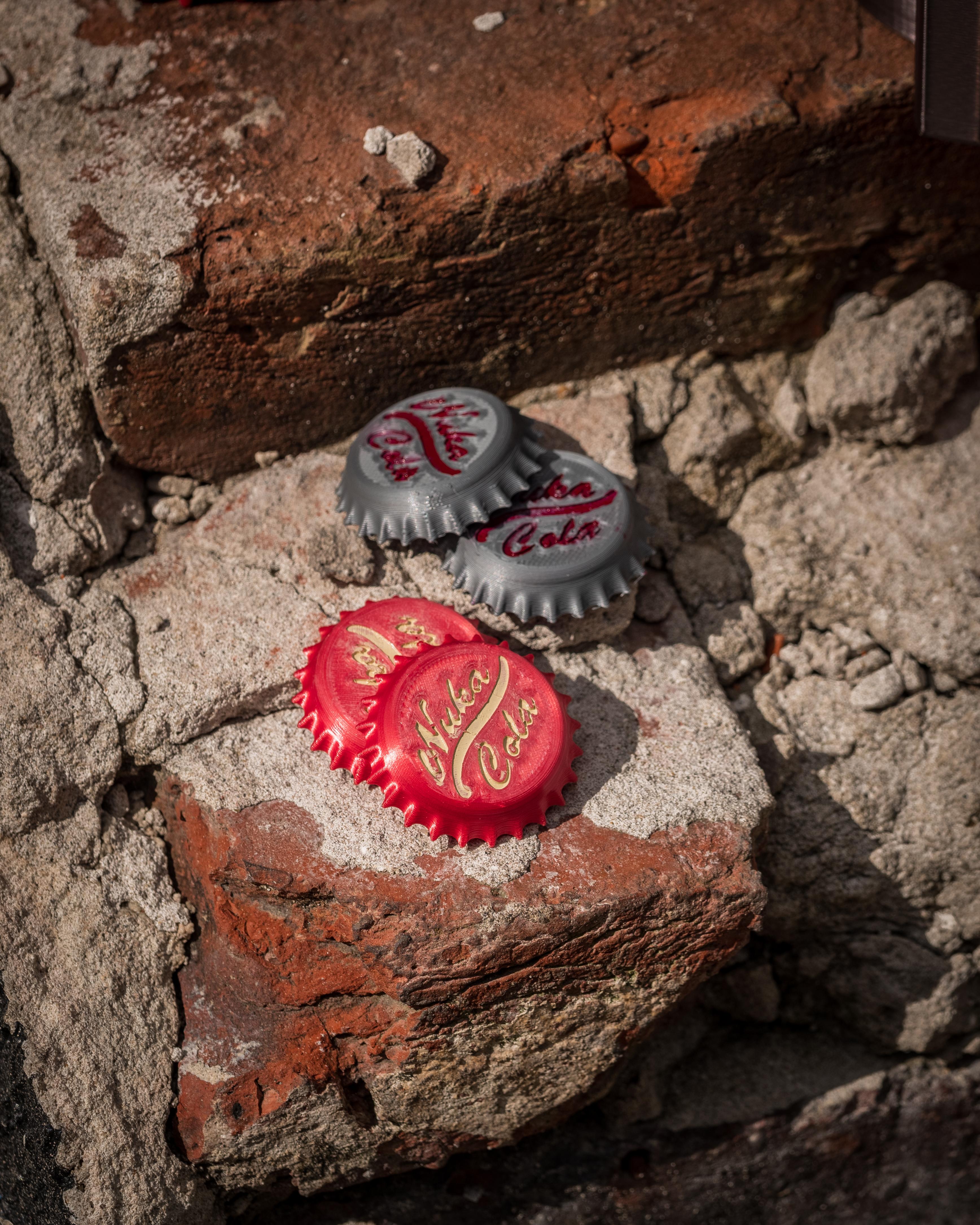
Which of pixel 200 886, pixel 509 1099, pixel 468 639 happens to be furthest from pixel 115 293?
pixel 509 1099

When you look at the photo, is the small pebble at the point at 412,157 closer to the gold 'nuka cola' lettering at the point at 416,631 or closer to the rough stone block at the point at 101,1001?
the gold 'nuka cola' lettering at the point at 416,631

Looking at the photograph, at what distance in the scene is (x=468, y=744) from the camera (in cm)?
292

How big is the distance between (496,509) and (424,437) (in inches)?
14.4

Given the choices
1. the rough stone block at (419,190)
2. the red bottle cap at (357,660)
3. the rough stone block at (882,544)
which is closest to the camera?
the red bottle cap at (357,660)

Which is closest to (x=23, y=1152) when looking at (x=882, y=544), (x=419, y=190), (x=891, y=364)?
(x=419, y=190)

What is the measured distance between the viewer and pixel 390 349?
3.74m

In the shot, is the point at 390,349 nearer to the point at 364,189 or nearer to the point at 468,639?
the point at 364,189

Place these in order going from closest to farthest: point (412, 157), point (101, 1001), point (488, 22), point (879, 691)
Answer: point (101, 1001) < point (412, 157) < point (879, 691) < point (488, 22)

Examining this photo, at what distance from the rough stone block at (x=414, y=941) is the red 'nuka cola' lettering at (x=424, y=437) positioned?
38.1 inches

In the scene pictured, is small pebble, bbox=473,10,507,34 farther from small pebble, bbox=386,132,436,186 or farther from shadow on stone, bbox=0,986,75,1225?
shadow on stone, bbox=0,986,75,1225

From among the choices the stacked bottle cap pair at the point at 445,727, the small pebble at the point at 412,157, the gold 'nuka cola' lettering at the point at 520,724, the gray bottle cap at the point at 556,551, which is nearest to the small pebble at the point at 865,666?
the gray bottle cap at the point at 556,551

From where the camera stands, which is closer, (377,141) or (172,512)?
(377,141)

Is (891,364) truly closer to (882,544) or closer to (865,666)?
(882,544)

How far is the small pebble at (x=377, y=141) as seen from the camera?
357 centimetres
